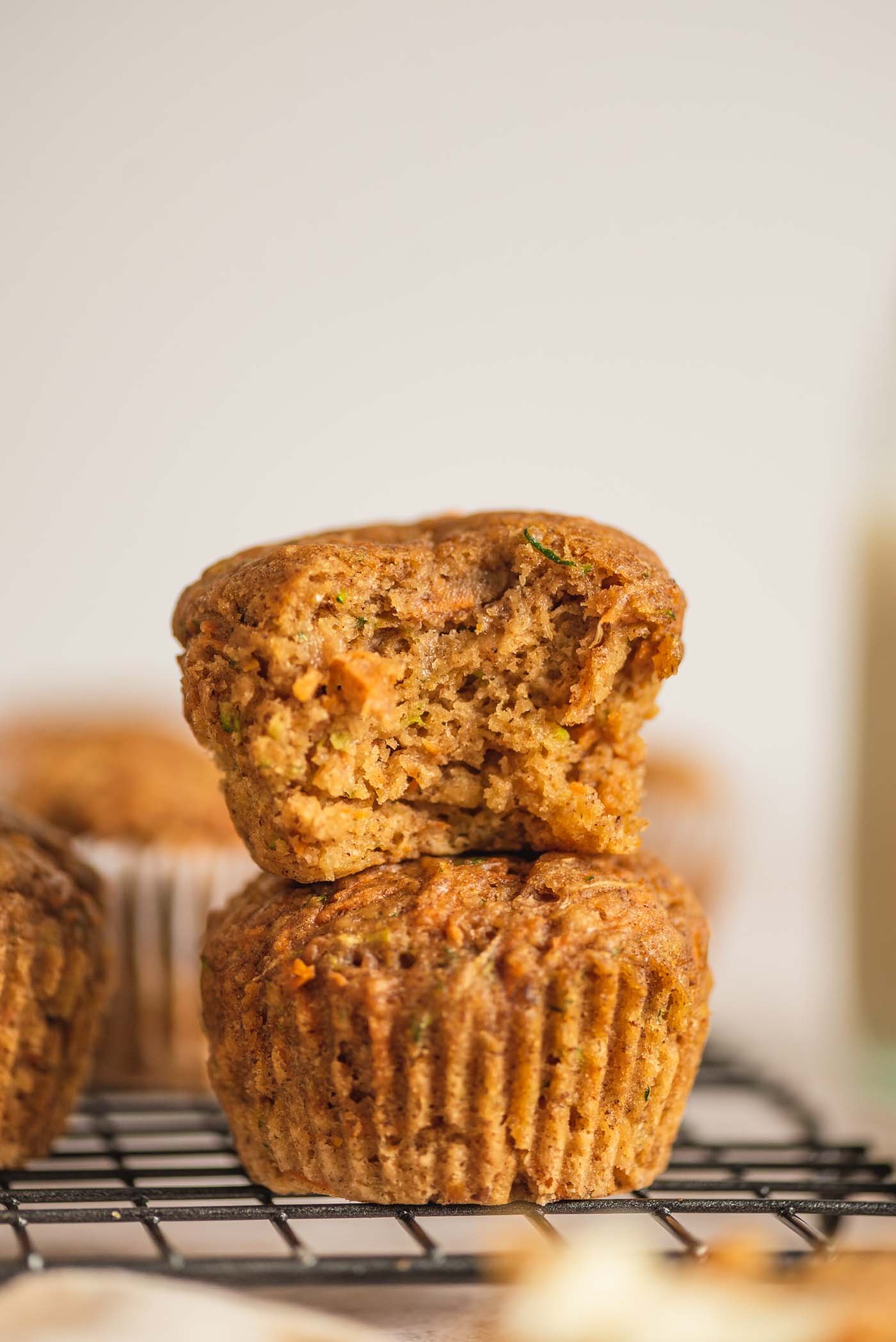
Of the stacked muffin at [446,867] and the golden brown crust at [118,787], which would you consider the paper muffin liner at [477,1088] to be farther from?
the golden brown crust at [118,787]

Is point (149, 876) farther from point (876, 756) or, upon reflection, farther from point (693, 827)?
point (876, 756)

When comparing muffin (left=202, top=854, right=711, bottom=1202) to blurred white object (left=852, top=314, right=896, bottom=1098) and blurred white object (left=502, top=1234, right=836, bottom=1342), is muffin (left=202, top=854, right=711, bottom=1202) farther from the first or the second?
blurred white object (left=852, top=314, right=896, bottom=1098)

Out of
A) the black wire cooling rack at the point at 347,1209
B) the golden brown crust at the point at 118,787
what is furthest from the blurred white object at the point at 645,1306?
the golden brown crust at the point at 118,787

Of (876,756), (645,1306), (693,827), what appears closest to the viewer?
(645,1306)

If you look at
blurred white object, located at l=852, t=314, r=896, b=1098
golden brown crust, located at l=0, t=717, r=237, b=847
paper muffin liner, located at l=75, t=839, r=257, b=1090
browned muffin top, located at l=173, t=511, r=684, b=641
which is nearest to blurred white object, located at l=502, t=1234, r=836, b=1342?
browned muffin top, located at l=173, t=511, r=684, b=641

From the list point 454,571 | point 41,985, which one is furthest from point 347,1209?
point 454,571

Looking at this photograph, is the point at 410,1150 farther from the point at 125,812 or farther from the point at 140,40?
the point at 140,40
